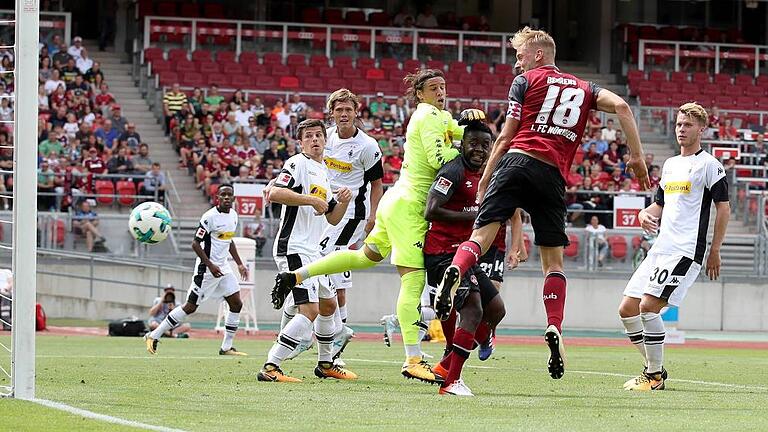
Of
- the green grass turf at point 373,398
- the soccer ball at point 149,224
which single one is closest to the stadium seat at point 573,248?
the soccer ball at point 149,224

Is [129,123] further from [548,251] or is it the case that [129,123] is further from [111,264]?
[548,251]

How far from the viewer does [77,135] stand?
95.4 feet

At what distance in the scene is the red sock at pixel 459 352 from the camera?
9.61 m

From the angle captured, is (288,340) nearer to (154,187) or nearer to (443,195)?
(443,195)

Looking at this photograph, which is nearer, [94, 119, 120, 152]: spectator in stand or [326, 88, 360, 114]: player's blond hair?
[326, 88, 360, 114]: player's blond hair

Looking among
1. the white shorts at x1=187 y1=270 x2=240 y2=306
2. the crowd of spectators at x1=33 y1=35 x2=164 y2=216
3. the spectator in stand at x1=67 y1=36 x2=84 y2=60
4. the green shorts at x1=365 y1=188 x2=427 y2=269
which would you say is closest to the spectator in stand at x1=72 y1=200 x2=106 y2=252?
the crowd of spectators at x1=33 y1=35 x2=164 y2=216

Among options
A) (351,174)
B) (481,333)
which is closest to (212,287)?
(351,174)

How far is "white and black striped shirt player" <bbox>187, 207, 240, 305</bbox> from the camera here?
17797 mm

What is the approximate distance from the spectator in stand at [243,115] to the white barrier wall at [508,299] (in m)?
5.72

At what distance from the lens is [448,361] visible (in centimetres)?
1077

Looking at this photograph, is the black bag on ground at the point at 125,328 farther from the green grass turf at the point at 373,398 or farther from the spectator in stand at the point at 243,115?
the spectator in stand at the point at 243,115

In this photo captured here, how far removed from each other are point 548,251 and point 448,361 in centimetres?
155

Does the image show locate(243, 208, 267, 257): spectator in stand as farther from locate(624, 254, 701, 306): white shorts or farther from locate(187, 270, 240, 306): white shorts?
locate(624, 254, 701, 306): white shorts

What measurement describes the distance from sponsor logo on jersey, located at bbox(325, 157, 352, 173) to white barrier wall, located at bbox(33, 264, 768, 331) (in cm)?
1319
